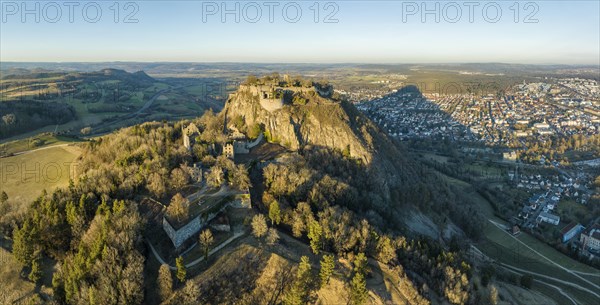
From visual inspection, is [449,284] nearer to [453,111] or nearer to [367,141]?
[367,141]

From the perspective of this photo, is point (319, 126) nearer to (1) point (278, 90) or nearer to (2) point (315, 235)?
(1) point (278, 90)

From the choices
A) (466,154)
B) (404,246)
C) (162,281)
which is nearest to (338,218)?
(404,246)

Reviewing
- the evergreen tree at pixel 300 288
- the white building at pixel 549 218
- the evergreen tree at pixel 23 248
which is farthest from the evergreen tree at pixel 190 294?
the white building at pixel 549 218

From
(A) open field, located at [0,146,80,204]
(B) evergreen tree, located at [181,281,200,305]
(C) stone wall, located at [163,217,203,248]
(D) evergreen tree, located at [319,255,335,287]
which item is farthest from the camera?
(A) open field, located at [0,146,80,204]

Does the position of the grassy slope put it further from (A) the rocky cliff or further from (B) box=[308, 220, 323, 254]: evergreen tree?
(B) box=[308, 220, 323, 254]: evergreen tree

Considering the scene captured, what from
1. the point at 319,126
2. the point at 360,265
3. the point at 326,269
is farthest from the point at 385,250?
the point at 319,126

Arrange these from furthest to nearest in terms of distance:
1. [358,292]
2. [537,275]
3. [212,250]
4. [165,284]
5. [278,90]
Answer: [278,90] → [537,275] → [212,250] → [358,292] → [165,284]

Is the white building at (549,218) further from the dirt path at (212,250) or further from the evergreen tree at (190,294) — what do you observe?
the evergreen tree at (190,294)

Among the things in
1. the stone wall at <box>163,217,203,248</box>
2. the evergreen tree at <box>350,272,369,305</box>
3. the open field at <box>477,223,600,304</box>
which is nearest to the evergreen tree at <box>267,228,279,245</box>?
the stone wall at <box>163,217,203,248</box>
